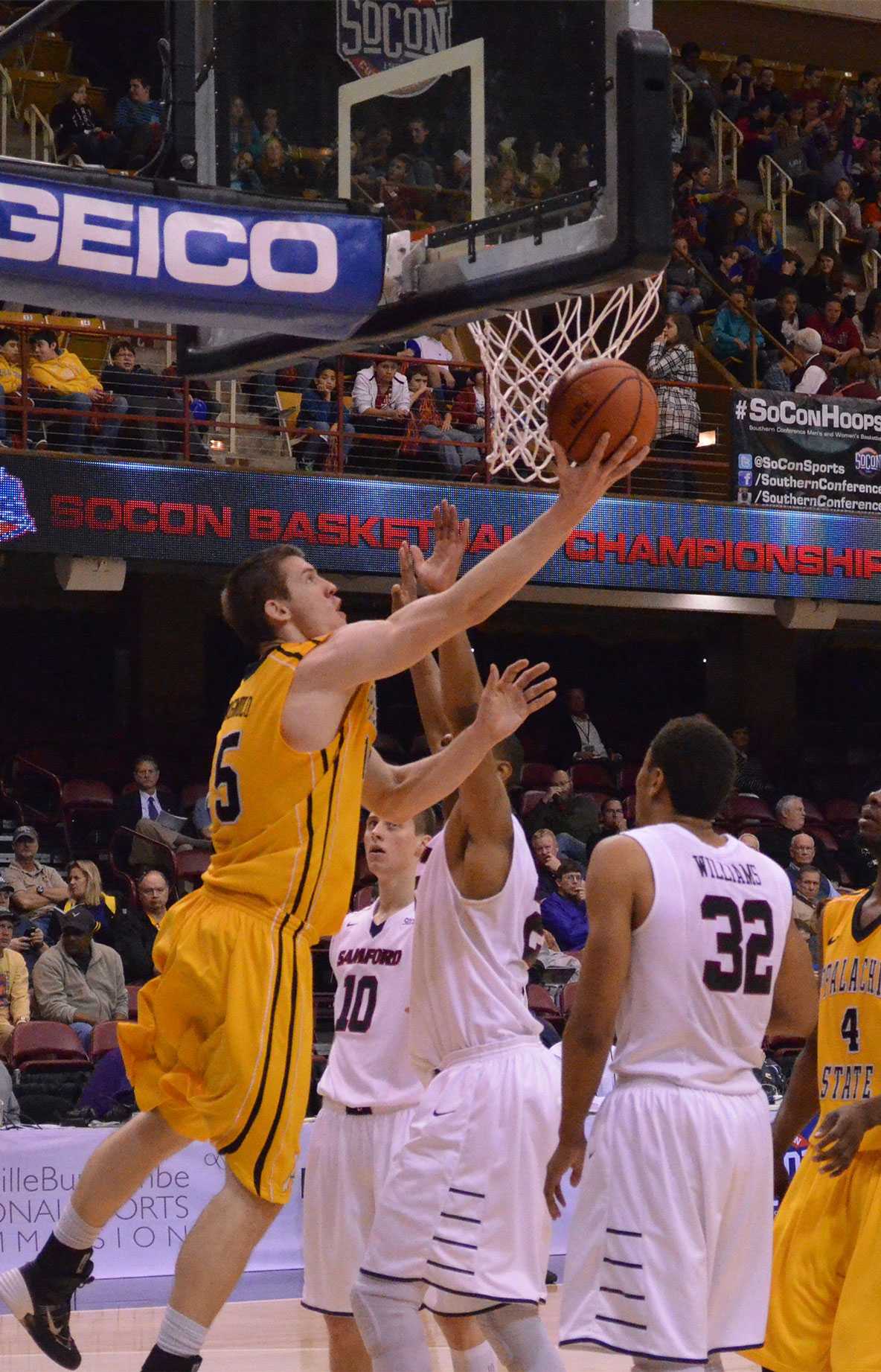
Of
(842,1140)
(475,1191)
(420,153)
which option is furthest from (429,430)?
(475,1191)

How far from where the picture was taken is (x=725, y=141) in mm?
21672

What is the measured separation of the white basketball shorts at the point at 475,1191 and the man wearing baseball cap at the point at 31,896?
24.1 ft

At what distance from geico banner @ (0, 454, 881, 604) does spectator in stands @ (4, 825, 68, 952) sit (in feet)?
7.54

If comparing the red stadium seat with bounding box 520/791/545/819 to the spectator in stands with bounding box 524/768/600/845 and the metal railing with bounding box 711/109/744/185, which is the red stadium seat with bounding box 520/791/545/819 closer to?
the spectator in stands with bounding box 524/768/600/845

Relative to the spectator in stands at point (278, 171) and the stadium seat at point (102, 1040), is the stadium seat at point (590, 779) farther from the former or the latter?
the spectator in stands at point (278, 171)

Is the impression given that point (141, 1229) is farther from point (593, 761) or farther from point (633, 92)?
point (593, 761)

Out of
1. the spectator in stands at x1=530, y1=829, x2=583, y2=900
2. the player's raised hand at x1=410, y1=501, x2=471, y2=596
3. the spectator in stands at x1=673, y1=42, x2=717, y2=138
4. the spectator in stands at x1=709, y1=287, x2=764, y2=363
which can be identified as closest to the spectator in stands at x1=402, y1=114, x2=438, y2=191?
the player's raised hand at x1=410, y1=501, x2=471, y2=596

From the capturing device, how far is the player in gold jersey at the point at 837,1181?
181 inches

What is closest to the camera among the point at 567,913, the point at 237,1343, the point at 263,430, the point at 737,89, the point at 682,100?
the point at 237,1343

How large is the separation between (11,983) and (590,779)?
672 centimetres

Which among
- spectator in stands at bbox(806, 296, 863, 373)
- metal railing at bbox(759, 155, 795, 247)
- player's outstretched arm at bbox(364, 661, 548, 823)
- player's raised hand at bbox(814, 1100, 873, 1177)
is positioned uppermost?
metal railing at bbox(759, 155, 795, 247)

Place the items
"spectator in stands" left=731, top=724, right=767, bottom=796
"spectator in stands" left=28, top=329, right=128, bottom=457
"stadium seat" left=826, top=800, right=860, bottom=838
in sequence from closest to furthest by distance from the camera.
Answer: "spectator in stands" left=28, top=329, right=128, bottom=457, "stadium seat" left=826, top=800, right=860, bottom=838, "spectator in stands" left=731, top=724, right=767, bottom=796

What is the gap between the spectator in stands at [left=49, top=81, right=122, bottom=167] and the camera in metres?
14.3

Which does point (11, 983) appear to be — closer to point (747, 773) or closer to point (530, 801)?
point (530, 801)
